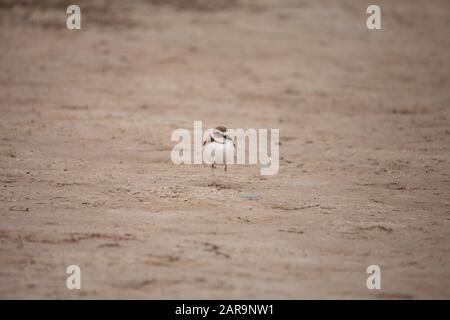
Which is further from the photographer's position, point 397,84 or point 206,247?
point 397,84

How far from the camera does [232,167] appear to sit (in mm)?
7105

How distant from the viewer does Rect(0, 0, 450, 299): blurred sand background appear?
4883 mm

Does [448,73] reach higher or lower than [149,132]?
higher

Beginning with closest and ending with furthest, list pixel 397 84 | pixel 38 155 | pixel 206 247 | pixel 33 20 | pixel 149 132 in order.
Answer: pixel 206 247
pixel 38 155
pixel 149 132
pixel 397 84
pixel 33 20

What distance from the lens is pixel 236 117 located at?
9.00 meters

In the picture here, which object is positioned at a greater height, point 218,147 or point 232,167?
point 218,147

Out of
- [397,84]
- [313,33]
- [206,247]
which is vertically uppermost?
[313,33]

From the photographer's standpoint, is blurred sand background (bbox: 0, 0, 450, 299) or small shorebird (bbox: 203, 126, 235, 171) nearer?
blurred sand background (bbox: 0, 0, 450, 299)

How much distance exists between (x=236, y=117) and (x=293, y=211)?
3.26 meters

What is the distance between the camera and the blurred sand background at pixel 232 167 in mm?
4883

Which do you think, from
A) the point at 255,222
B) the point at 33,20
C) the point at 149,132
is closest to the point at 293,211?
the point at 255,222

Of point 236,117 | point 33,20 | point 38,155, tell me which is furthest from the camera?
point 33,20

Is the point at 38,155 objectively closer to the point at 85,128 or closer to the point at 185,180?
the point at 85,128

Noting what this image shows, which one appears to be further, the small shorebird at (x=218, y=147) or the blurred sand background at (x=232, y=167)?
the small shorebird at (x=218, y=147)
